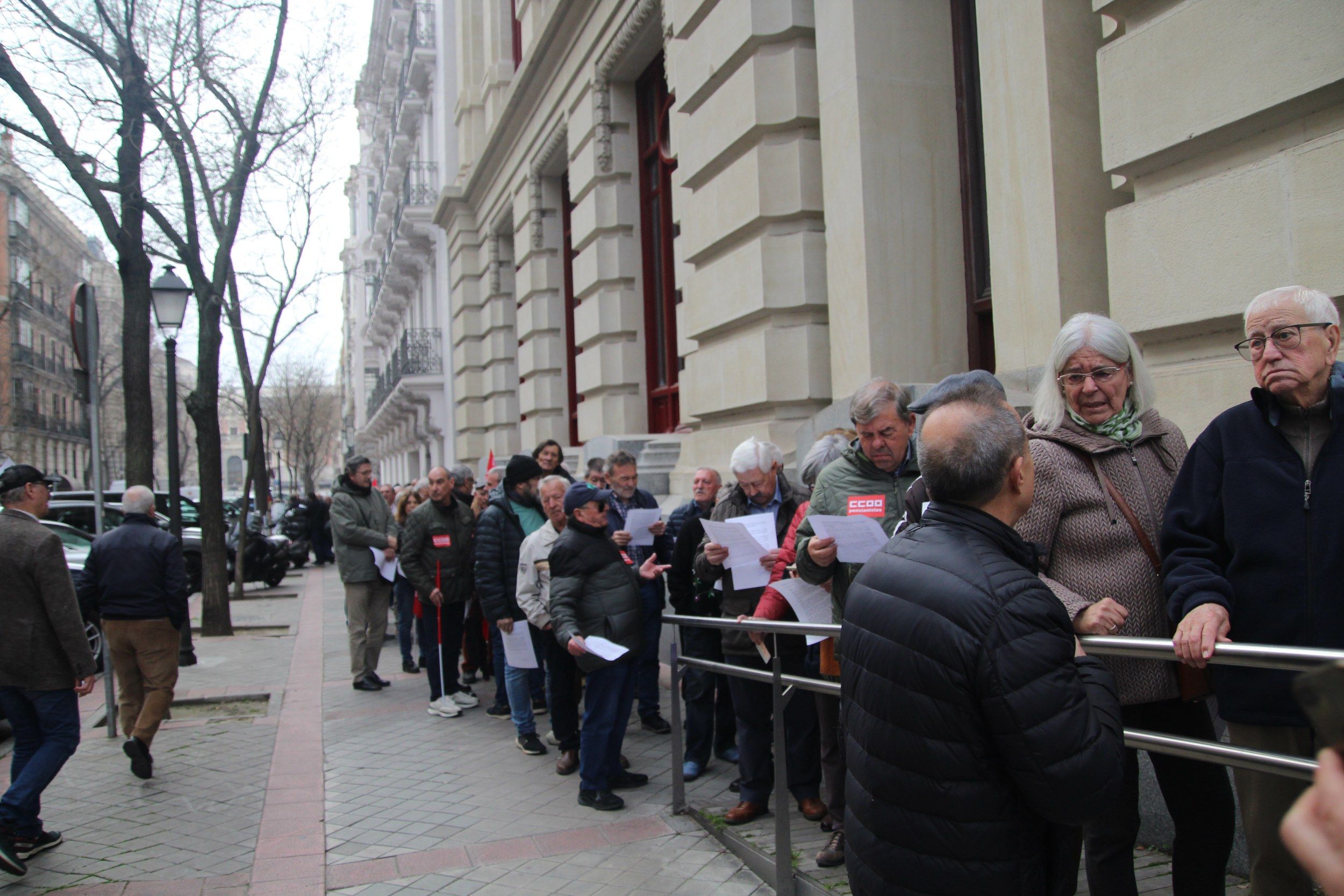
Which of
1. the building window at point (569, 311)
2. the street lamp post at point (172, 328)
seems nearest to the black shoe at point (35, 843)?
the street lamp post at point (172, 328)

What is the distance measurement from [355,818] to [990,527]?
458cm

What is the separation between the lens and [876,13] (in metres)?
6.82

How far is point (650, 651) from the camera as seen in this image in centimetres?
736

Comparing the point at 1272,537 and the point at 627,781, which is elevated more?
the point at 1272,537

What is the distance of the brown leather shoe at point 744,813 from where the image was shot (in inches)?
200

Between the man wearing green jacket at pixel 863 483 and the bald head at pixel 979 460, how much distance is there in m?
1.81

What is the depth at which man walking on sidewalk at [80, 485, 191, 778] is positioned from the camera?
22.2ft

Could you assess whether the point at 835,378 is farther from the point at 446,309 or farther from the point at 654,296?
the point at 446,309

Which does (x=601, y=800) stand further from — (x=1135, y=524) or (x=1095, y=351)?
(x=1095, y=351)

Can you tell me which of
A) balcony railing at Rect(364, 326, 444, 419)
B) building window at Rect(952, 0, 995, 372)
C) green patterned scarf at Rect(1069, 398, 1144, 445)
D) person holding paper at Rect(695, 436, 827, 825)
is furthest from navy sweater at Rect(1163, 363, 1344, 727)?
balcony railing at Rect(364, 326, 444, 419)

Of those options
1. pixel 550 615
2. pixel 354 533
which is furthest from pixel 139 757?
pixel 354 533

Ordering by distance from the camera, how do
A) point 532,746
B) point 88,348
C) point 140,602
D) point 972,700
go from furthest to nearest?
point 88,348
point 532,746
point 140,602
point 972,700

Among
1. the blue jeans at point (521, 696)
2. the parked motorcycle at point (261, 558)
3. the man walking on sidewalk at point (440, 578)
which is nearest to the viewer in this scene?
the blue jeans at point (521, 696)

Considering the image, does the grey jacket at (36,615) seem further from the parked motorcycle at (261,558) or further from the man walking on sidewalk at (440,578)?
the parked motorcycle at (261,558)
